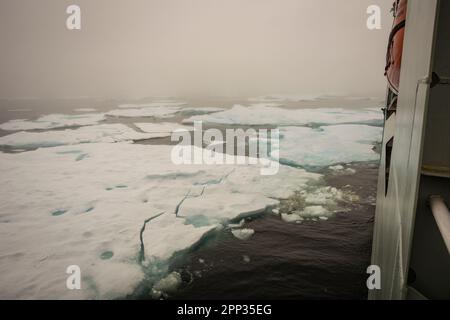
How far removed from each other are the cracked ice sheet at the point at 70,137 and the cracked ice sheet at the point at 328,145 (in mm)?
6402

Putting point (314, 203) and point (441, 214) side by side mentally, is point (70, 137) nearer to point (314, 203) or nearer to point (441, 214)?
point (314, 203)

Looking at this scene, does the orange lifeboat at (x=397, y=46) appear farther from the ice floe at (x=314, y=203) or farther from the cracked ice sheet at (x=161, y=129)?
the cracked ice sheet at (x=161, y=129)

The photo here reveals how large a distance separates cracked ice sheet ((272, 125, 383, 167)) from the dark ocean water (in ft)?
11.1

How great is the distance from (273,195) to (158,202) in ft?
7.71

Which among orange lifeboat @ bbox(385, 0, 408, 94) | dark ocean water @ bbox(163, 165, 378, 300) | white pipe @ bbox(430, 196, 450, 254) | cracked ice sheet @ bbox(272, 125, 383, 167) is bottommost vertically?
dark ocean water @ bbox(163, 165, 378, 300)

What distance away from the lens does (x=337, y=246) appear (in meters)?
5.01

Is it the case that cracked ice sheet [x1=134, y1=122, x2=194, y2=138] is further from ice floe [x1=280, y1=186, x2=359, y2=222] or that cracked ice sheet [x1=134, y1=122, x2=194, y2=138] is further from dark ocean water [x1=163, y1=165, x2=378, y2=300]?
dark ocean water [x1=163, y1=165, x2=378, y2=300]

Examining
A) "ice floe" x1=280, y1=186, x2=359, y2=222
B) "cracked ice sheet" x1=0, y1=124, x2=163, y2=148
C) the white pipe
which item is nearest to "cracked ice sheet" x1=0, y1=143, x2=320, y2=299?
"ice floe" x1=280, y1=186, x2=359, y2=222

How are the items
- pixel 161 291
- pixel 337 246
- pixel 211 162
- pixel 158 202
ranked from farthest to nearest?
pixel 211 162 → pixel 158 202 → pixel 337 246 → pixel 161 291

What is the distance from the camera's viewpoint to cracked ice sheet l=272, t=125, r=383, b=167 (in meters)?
9.16

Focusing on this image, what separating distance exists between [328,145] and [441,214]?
9.69 metres
